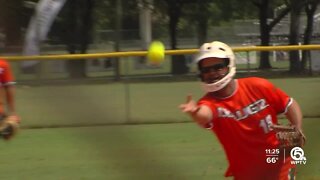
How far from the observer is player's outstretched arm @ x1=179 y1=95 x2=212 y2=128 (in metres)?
2.54

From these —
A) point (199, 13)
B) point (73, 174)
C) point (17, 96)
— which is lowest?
point (73, 174)

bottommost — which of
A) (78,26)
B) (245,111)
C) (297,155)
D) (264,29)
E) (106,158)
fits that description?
(106,158)

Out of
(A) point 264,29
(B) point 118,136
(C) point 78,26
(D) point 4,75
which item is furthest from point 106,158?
(A) point 264,29

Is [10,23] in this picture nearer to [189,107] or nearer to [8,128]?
[189,107]

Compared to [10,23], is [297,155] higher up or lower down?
lower down

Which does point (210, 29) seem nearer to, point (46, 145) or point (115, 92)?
point (115, 92)

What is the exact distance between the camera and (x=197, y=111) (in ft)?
8.55

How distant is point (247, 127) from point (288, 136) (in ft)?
0.62

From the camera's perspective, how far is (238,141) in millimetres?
2818

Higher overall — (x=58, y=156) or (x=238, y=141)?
(x=238, y=141)

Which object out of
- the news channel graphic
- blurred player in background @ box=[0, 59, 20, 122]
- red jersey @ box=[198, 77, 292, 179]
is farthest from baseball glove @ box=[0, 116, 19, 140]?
the news channel graphic

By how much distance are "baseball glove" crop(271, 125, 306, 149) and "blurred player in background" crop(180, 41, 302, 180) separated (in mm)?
32

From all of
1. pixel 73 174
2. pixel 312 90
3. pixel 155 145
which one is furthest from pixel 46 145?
pixel 312 90

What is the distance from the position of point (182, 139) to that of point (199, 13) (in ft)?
54.3
